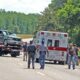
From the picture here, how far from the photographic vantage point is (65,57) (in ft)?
150

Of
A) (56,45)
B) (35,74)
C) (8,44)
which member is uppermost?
(56,45)

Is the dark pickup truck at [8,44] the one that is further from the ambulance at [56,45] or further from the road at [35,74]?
the road at [35,74]

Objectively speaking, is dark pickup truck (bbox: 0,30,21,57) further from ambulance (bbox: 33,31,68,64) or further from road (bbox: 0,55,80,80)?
road (bbox: 0,55,80,80)

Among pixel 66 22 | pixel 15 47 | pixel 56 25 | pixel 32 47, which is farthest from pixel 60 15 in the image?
pixel 32 47

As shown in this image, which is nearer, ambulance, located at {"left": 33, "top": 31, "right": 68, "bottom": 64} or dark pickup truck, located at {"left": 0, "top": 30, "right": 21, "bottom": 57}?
ambulance, located at {"left": 33, "top": 31, "right": 68, "bottom": 64}

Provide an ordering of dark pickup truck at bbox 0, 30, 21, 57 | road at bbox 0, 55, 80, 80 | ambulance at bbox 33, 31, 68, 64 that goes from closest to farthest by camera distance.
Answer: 1. road at bbox 0, 55, 80, 80
2. ambulance at bbox 33, 31, 68, 64
3. dark pickup truck at bbox 0, 30, 21, 57

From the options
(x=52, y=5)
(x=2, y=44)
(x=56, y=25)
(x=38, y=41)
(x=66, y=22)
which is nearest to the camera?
(x=38, y=41)

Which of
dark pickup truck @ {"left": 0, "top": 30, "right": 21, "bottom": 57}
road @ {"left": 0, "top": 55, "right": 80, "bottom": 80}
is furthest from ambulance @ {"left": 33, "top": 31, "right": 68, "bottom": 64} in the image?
dark pickup truck @ {"left": 0, "top": 30, "right": 21, "bottom": 57}

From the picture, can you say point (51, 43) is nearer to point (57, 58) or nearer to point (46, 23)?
point (57, 58)

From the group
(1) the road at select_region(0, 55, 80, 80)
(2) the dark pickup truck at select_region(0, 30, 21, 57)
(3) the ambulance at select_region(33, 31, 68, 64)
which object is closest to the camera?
(1) the road at select_region(0, 55, 80, 80)

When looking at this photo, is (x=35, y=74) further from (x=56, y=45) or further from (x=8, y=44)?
(x=8, y=44)

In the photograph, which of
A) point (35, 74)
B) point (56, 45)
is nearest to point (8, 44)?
point (56, 45)

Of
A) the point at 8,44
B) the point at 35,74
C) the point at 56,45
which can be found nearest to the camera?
the point at 35,74

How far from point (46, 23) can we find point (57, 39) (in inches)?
3014
